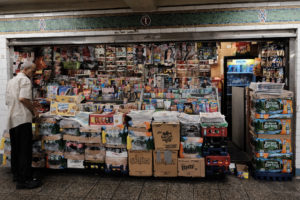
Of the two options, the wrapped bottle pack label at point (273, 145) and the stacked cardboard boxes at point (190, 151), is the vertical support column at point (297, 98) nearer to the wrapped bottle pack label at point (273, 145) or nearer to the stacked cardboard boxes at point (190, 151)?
the wrapped bottle pack label at point (273, 145)

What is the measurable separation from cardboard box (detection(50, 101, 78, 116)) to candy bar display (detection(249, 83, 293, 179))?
3120mm

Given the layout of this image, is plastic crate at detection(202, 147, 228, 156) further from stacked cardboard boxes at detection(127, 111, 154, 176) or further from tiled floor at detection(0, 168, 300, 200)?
stacked cardboard boxes at detection(127, 111, 154, 176)

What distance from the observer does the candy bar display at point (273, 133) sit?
4.35 metres

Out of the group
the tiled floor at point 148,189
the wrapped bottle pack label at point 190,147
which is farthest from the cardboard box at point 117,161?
the wrapped bottle pack label at point 190,147

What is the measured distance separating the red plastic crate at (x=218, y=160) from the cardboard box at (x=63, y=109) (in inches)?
95.1

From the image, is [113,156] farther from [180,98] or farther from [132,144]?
[180,98]

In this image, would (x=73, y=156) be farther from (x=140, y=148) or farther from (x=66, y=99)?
(x=140, y=148)

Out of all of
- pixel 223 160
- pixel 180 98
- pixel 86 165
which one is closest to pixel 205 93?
pixel 180 98

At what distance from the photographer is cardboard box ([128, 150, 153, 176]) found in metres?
4.36

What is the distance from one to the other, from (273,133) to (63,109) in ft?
11.8

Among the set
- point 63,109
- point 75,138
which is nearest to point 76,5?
point 63,109

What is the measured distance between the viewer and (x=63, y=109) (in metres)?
4.73

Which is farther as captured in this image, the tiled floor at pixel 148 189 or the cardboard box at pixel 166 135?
the cardboard box at pixel 166 135

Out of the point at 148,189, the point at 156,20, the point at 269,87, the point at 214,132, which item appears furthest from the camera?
the point at 156,20
